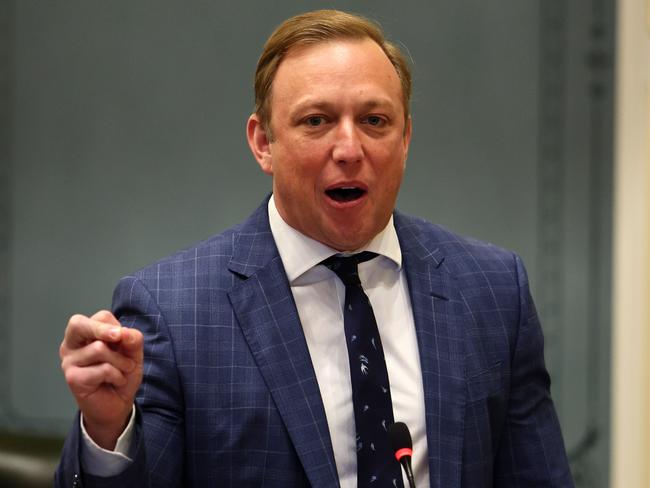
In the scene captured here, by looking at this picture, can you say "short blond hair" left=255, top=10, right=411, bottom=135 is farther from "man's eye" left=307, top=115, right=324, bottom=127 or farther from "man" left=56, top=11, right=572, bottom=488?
"man's eye" left=307, top=115, right=324, bottom=127

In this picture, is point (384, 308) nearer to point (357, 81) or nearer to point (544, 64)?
point (357, 81)

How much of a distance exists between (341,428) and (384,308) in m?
0.25

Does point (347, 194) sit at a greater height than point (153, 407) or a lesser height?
greater

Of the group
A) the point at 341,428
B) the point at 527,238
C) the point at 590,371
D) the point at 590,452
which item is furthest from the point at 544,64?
the point at 341,428

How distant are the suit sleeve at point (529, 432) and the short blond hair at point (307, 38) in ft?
1.67

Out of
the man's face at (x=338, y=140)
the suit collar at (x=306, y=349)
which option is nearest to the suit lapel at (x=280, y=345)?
the suit collar at (x=306, y=349)

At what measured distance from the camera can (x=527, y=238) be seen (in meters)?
3.41

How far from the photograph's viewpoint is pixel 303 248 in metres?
1.84

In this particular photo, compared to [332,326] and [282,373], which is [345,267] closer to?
[332,326]

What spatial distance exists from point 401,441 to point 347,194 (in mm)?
478

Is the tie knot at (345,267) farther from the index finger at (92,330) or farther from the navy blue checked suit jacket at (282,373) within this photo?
the index finger at (92,330)

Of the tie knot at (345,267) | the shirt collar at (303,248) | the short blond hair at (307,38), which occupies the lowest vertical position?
the tie knot at (345,267)

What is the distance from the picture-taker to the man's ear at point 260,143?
1.92m

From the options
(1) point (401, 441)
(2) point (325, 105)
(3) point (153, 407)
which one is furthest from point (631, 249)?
(3) point (153, 407)
